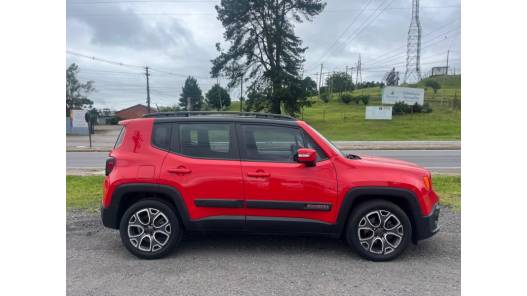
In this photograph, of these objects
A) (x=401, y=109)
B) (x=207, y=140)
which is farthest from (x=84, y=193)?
(x=401, y=109)

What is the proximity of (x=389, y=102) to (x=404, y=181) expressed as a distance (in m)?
37.2

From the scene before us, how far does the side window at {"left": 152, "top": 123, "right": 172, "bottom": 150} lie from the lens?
4.18m

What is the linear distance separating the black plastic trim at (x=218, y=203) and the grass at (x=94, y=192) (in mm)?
2903

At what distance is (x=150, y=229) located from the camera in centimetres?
411

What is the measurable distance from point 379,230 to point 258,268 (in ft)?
4.73

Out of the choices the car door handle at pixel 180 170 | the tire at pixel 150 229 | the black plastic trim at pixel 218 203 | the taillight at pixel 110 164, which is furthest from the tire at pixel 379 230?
the taillight at pixel 110 164

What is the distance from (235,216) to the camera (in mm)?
4051

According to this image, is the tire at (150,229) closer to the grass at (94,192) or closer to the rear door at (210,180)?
the rear door at (210,180)

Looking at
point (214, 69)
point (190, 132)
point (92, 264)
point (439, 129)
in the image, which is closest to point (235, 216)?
point (190, 132)

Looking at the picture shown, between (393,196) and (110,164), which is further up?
(110,164)

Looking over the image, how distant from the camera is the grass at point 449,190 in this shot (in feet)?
20.5

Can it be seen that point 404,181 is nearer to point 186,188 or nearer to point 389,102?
point 186,188

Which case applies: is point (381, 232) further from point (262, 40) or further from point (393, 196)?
point (262, 40)

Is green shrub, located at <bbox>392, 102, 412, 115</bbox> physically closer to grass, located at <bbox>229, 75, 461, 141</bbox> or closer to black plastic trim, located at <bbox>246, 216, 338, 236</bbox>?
grass, located at <bbox>229, 75, 461, 141</bbox>
